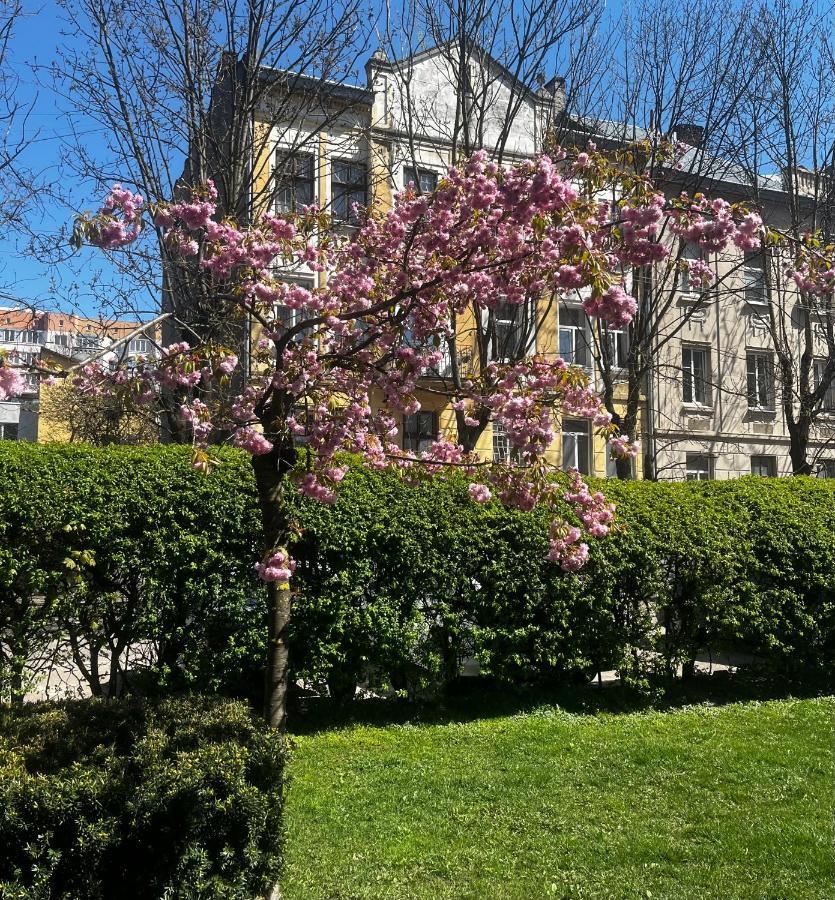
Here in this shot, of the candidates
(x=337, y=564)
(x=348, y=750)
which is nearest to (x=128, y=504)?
(x=337, y=564)

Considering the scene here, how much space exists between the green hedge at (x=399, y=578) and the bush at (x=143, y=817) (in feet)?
7.15

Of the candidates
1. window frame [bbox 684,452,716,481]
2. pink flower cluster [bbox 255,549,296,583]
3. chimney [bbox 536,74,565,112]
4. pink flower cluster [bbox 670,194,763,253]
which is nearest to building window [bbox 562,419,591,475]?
window frame [bbox 684,452,716,481]

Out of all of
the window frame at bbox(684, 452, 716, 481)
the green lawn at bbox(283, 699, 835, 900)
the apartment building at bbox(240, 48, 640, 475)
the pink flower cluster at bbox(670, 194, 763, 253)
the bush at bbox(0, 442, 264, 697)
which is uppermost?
the apartment building at bbox(240, 48, 640, 475)

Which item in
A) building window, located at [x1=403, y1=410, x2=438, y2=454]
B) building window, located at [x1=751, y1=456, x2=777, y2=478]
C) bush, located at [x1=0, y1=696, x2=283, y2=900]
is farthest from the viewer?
building window, located at [x1=751, y1=456, x2=777, y2=478]

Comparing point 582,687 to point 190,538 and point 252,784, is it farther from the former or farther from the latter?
point 252,784

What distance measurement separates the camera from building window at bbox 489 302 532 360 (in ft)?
36.2

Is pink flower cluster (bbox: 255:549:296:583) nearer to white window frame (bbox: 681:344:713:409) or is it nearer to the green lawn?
the green lawn

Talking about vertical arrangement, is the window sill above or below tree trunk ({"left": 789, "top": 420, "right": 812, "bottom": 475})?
above

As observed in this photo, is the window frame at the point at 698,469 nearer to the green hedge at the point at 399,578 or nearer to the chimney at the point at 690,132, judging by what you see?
the chimney at the point at 690,132

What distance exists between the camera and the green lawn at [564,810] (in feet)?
12.1

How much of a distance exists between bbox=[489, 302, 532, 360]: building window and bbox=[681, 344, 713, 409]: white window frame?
38.1 feet

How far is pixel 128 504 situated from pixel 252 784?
3.48 metres

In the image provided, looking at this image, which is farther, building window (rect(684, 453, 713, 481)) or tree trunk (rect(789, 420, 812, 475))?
building window (rect(684, 453, 713, 481))

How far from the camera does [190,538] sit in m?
6.18
